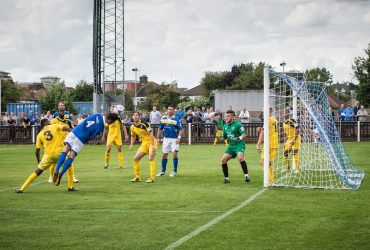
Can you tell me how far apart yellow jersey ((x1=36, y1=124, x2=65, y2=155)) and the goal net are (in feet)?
17.8

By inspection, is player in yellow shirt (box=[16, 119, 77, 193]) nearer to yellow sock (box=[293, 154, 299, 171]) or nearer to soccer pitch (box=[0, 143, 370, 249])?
soccer pitch (box=[0, 143, 370, 249])

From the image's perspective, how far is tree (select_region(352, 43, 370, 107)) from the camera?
201 feet

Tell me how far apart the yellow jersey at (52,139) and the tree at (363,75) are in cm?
5104

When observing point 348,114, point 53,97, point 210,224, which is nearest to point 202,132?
point 348,114

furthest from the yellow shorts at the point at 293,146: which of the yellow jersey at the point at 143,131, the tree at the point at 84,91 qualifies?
the tree at the point at 84,91

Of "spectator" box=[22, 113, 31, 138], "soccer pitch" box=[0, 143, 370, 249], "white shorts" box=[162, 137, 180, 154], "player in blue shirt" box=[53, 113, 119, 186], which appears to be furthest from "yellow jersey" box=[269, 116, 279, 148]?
"spectator" box=[22, 113, 31, 138]

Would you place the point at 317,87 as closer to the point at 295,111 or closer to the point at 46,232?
the point at 295,111

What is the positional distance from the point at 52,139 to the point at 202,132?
26556 mm

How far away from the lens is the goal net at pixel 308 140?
15.1 m

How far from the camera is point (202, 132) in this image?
41.2 meters

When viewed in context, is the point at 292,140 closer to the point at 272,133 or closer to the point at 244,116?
the point at 272,133

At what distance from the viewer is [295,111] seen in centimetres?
1961

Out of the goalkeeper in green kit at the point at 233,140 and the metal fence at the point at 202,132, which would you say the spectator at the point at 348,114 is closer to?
the metal fence at the point at 202,132

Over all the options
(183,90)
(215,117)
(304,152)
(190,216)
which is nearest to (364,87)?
(215,117)
